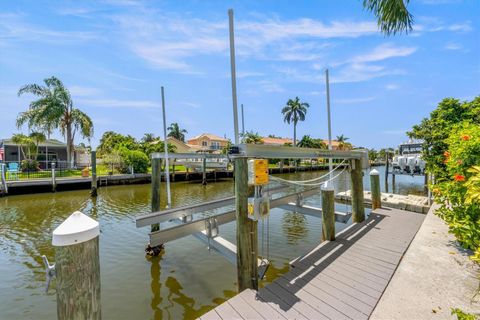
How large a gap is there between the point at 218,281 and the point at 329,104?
26.9 feet

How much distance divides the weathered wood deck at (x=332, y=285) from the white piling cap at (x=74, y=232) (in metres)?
2.06

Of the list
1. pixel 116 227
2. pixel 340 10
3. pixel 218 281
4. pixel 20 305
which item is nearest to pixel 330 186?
pixel 218 281

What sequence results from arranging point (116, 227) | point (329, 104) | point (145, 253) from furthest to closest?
1. point (329, 104)
2. point (116, 227)
3. point (145, 253)

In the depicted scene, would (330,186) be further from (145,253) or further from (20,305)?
(20,305)

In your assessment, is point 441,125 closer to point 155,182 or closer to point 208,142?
point 155,182

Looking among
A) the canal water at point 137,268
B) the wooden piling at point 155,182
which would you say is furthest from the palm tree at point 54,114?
the wooden piling at point 155,182

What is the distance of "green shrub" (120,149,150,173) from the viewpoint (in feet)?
79.7

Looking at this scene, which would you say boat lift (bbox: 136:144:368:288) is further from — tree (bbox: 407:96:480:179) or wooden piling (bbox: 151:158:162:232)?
tree (bbox: 407:96:480:179)

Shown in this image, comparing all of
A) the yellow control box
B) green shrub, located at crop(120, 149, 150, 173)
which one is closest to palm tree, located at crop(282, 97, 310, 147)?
green shrub, located at crop(120, 149, 150, 173)

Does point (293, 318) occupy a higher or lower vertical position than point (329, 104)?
lower

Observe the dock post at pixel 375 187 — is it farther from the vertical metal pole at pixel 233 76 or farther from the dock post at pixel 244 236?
the dock post at pixel 244 236

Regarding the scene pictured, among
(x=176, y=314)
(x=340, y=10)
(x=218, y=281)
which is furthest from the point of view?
(x=340, y=10)

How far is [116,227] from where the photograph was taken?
9.29m

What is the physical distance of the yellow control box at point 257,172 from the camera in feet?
12.2
